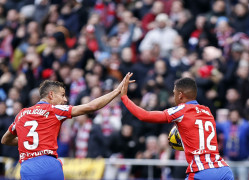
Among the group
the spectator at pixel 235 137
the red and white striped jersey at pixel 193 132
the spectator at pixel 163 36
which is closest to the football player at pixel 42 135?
the red and white striped jersey at pixel 193 132

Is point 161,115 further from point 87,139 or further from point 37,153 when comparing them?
point 87,139

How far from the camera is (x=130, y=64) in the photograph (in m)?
15.4

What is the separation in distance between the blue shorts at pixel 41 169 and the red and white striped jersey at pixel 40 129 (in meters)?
0.09

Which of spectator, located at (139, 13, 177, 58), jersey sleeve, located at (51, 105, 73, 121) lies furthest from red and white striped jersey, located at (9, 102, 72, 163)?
spectator, located at (139, 13, 177, 58)

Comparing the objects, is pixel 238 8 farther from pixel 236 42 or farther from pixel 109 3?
pixel 109 3

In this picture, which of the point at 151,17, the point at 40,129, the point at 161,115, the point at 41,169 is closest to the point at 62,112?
the point at 40,129

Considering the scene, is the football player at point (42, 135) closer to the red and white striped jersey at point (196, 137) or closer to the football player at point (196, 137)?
the football player at point (196, 137)

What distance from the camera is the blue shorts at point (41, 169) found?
314 inches

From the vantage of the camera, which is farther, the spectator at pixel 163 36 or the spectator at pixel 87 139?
the spectator at pixel 163 36

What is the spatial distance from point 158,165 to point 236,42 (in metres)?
3.50

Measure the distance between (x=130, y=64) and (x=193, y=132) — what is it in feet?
24.5

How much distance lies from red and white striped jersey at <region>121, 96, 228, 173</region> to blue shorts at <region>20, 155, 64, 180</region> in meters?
1.35

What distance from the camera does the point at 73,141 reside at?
48.4 ft

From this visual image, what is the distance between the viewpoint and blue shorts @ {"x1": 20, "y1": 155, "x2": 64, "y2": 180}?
314 inches
